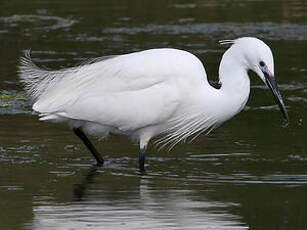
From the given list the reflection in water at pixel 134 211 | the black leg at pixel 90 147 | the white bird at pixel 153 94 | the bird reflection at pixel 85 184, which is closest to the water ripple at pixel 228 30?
the black leg at pixel 90 147

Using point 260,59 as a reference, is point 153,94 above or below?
below

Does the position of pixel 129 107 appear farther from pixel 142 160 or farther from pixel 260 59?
pixel 260 59

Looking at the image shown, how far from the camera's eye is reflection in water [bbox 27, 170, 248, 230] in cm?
643

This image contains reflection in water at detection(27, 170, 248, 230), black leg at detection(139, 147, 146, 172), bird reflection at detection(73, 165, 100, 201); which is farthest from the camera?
black leg at detection(139, 147, 146, 172)

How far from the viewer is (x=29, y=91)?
29.2 feet

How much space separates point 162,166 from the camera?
27.6 ft

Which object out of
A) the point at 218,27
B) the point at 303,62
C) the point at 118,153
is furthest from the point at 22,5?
the point at 118,153

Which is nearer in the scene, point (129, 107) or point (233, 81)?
point (233, 81)

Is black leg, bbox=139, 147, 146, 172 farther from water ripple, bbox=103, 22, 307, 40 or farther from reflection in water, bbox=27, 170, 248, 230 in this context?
water ripple, bbox=103, 22, 307, 40

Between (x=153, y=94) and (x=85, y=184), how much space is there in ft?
3.18

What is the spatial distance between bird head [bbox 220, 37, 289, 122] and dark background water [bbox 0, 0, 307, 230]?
774mm

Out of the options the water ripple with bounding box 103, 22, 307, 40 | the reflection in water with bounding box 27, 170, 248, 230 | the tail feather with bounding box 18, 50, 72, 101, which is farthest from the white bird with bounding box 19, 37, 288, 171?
the water ripple with bounding box 103, 22, 307, 40

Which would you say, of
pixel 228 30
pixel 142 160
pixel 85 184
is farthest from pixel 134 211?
pixel 228 30

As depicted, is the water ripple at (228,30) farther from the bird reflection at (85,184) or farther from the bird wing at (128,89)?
the bird reflection at (85,184)
